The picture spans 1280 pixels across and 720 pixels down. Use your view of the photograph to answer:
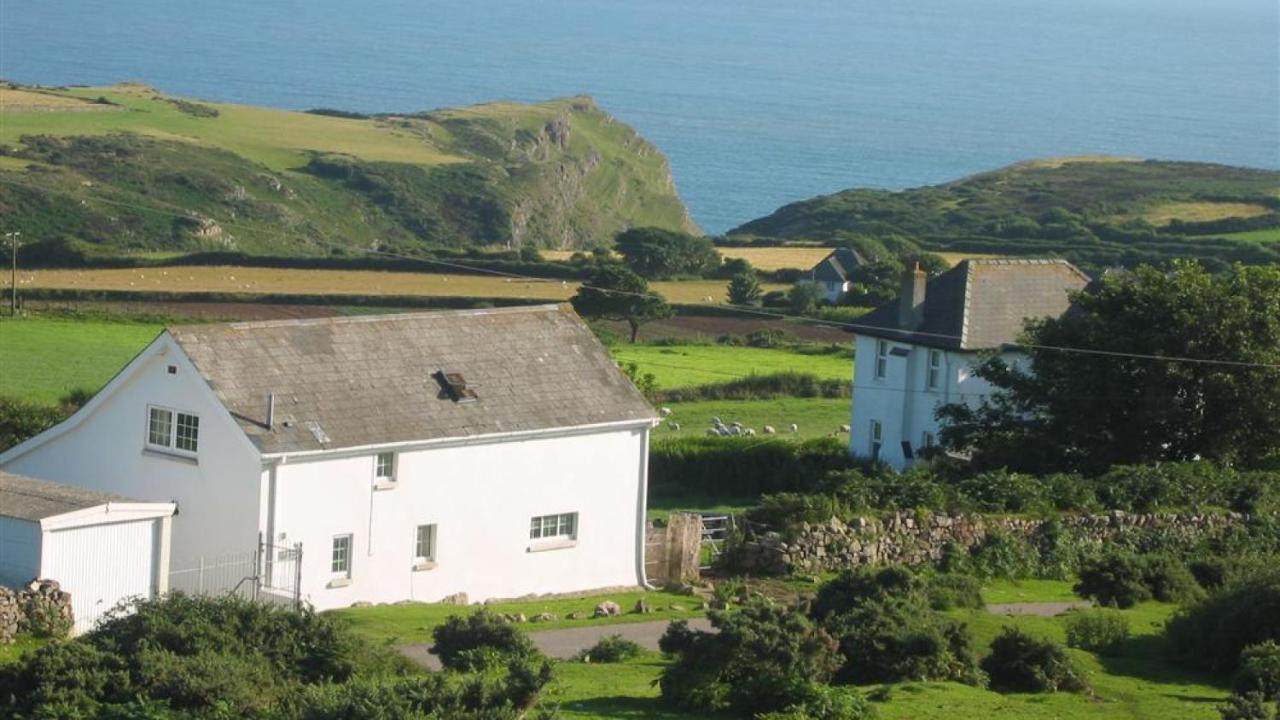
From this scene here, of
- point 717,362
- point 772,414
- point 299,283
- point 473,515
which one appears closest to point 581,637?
point 473,515

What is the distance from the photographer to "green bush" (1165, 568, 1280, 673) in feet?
88.6

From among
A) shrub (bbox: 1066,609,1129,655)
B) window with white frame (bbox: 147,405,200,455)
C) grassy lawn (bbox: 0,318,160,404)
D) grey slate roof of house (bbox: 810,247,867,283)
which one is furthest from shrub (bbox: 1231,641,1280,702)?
grey slate roof of house (bbox: 810,247,867,283)

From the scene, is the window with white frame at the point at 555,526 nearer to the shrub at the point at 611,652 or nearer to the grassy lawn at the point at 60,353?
the shrub at the point at 611,652

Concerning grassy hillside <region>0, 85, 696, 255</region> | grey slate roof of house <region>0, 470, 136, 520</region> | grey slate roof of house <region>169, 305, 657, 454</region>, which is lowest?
grey slate roof of house <region>0, 470, 136, 520</region>

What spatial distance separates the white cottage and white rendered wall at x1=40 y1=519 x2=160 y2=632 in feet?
8.02

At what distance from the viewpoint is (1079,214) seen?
148m

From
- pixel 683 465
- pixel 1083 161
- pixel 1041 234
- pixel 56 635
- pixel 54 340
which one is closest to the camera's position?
pixel 56 635

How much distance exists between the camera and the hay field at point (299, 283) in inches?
3115

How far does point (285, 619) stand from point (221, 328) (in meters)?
12.2

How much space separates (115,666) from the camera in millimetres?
22297

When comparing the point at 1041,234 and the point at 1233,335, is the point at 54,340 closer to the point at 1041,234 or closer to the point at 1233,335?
the point at 1233,335

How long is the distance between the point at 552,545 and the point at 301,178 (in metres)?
116

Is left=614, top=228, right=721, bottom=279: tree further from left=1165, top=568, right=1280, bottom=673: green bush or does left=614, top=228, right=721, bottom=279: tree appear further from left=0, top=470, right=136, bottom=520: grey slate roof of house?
left=1165, top=568, right=1280, bottom=673: green bush

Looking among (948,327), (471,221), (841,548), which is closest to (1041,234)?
(471,221)
